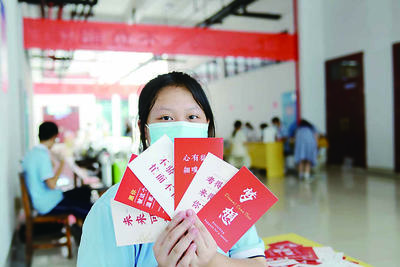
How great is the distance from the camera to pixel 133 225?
818 millimetres

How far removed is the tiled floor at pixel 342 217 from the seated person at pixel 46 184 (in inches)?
18.4

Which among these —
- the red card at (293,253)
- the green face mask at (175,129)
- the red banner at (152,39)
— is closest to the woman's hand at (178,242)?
the green face mask at (175,129)

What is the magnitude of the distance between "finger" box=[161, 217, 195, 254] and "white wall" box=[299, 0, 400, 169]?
7.50 m

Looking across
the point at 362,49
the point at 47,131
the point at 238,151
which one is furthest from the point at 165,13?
the point at 47,131

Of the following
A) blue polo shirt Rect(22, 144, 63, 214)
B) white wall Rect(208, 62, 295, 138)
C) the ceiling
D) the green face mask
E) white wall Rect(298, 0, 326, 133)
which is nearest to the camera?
the green face mask

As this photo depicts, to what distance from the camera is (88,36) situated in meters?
6.45

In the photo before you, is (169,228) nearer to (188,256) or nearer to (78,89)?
(188,256)

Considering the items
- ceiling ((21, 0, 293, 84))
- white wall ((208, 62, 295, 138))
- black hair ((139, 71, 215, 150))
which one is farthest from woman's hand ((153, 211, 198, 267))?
white wall ((208, 62, 295, 138))

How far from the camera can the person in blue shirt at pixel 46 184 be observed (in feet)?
9.80

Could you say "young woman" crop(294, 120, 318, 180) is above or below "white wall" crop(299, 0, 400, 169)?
below

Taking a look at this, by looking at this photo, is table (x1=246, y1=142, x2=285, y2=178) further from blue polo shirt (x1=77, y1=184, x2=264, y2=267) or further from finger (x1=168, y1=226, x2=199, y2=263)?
finger (x1=168, y1=226, x2=199, y2=263)

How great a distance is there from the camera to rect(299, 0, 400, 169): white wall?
715 centimetres

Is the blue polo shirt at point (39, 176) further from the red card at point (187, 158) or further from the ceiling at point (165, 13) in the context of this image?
the ceiling at point (165, 13)

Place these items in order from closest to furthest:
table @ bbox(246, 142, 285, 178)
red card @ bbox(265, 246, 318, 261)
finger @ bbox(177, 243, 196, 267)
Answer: finger @ bbox(177, 243, 196, 267) < red card @ bbox(265, 246, 318, 261) < table @ bbox(246, 142, 285, 178)
